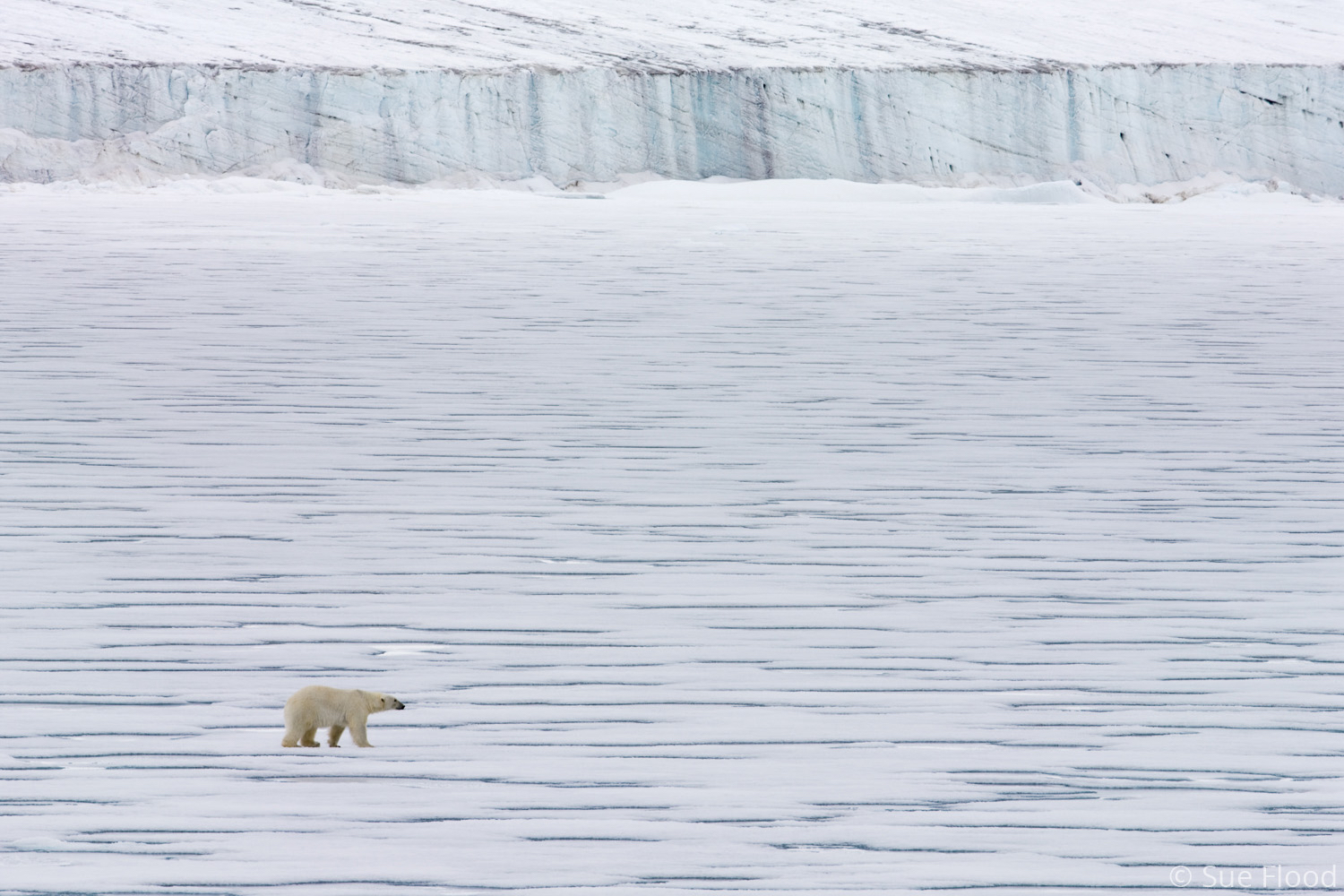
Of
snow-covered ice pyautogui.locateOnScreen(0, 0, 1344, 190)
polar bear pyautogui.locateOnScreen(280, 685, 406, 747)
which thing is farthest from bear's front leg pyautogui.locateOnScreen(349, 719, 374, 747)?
snow-covered ice pyautogui.locateOnScreen(0, 0, 1344, 190)

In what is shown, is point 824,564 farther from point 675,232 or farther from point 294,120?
point 294,120

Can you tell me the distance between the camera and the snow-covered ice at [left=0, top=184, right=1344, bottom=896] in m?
2.36

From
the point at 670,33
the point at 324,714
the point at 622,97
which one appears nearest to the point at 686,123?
the point at 622,97

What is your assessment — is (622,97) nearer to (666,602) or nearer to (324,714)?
(666,602)

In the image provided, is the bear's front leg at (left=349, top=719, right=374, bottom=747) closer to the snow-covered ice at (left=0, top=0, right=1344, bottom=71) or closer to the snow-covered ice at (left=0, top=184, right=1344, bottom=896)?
the snow-covered ice at (left=0, top=184, right=1344, bottom=896)

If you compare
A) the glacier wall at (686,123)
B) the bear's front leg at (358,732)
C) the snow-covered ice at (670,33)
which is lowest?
the bear's front leg at (358,732)

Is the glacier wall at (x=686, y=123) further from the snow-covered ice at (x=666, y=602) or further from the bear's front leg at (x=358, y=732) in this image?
the bear's front leg at (x=358, y=732)

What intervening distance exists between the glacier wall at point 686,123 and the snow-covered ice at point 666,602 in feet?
47.6

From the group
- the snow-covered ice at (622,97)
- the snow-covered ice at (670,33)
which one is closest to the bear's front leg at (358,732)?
the snow-covered ice at (622,97)

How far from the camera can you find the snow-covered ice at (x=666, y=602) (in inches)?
92.8

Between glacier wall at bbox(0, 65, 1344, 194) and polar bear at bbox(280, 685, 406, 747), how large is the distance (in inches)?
807

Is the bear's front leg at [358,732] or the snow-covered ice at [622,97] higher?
the snow-covered ice at [622,97]

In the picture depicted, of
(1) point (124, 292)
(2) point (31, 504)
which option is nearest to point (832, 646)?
(2) point (31, 504)

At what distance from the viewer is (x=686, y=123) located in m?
24.4
